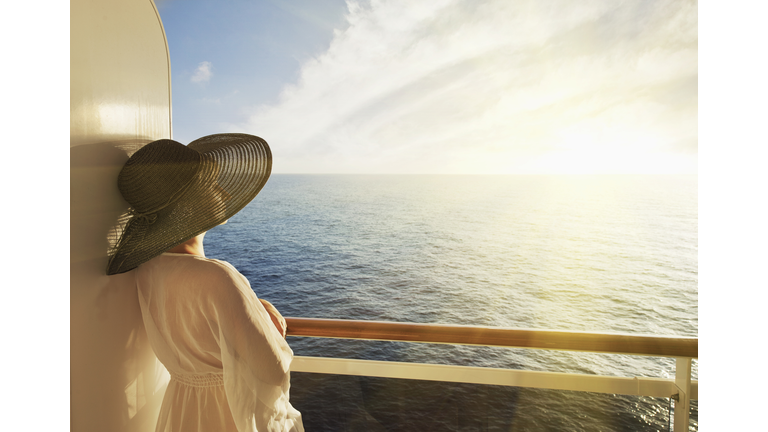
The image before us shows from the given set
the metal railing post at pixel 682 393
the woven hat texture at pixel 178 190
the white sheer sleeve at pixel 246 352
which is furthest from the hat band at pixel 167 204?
the metal railing post at pixel 682 393

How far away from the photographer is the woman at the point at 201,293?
24.7 inches

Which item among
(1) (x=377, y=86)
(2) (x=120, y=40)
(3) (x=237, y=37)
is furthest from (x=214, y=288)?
(3) (x=237, y=37)

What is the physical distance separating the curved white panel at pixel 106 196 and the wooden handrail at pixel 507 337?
356 millimetres

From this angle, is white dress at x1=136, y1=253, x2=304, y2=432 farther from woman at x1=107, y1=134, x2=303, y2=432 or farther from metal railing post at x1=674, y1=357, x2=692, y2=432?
metal railing post at x1=674, y1=357, x2=692, y2=432

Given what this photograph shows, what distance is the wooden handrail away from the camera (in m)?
0.84

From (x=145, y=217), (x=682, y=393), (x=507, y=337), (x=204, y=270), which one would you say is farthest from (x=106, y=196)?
(x=682, y=393)

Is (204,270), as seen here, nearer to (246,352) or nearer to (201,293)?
(201,293)

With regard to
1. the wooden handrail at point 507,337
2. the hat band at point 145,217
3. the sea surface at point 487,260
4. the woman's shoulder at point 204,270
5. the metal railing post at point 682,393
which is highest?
the hat band at point 145,217

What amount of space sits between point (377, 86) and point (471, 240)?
20912 millimetres

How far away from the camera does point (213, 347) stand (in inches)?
27.1

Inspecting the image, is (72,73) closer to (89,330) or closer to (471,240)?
(89,330)

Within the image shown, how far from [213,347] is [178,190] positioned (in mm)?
298

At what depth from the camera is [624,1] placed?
121 feet

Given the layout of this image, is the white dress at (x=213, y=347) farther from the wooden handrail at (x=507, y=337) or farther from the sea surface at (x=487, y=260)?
the sea surface at (x=487, y=260)
